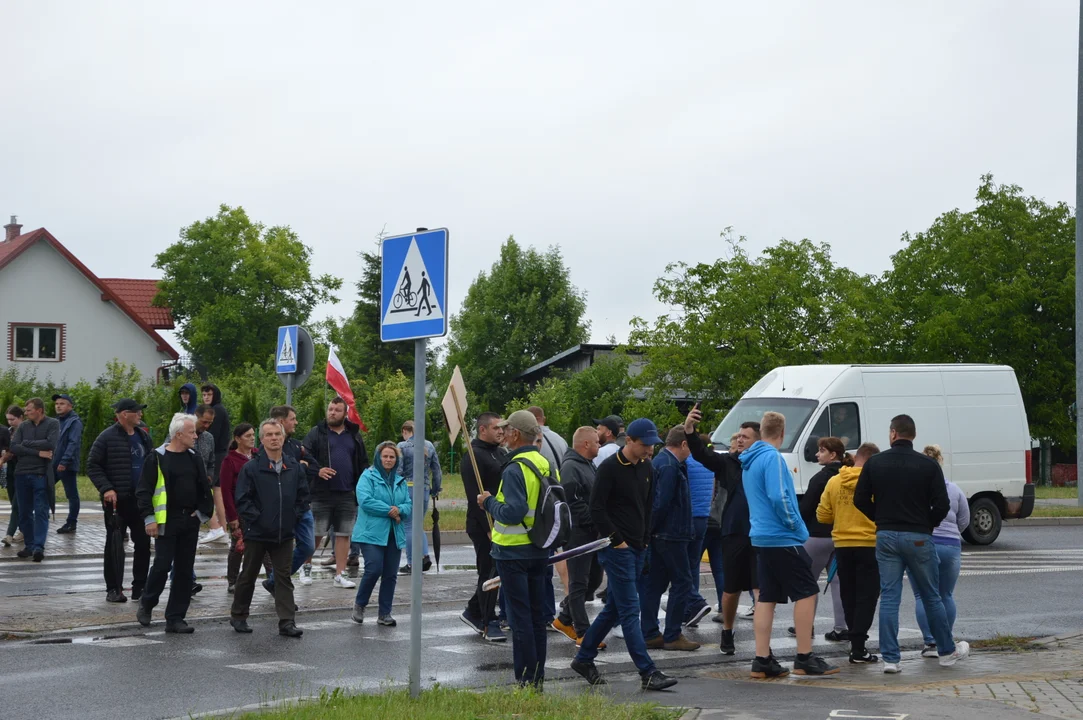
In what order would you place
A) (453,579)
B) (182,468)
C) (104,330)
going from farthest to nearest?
(104,330) < (453,579) < (182,468)

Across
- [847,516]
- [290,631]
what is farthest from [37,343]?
[847,516]

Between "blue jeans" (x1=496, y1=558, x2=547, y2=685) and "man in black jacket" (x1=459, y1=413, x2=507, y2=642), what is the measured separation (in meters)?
2.54

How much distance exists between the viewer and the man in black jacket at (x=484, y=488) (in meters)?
11.6

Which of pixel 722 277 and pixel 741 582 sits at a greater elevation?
pixel 722 277

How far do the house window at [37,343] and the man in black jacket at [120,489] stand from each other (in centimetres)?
4864

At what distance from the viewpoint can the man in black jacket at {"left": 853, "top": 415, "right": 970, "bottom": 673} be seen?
32.7 ft

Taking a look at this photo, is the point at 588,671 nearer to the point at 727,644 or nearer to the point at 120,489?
the point at 727,644

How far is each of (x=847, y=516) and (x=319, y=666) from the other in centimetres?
430

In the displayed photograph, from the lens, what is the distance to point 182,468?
11.8 metres

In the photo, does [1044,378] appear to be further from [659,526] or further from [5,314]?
[659,526]

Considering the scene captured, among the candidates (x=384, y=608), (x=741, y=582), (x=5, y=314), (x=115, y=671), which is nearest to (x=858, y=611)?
(x=741, y=582)

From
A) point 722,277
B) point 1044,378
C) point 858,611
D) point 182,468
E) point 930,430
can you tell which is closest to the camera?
point 858,611

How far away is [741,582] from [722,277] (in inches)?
1482

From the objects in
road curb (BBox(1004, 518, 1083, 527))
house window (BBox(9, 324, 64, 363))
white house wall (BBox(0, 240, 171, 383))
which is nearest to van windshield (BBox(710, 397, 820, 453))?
road curb (BBox(1004, 518, 1083, 527))
